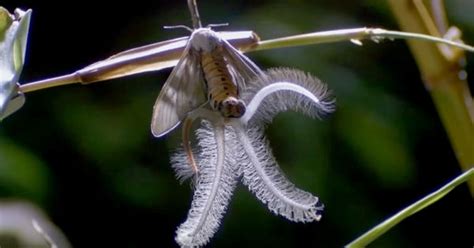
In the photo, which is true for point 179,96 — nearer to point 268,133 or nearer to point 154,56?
point 154,56

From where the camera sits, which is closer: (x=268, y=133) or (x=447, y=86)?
(x=447, y=86)

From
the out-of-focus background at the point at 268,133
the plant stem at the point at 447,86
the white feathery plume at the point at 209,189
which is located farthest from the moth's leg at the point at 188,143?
the out-of-focus background at the point at 268,133

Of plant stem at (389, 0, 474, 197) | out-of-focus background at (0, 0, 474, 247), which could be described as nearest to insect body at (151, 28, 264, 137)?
plant stem at (389, 0, 474, 197)

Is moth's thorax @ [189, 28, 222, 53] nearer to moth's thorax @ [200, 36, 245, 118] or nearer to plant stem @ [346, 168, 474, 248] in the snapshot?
moth's thorax @ [200, 36, 245, 118]

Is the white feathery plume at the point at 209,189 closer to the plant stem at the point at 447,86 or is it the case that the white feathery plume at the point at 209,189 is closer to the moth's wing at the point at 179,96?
the moth's wing at the point at 179,96

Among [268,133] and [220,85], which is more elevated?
[220,85]

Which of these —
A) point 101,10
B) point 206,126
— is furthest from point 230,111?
point 101,10

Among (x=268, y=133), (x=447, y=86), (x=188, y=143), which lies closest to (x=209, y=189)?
(x=188, y=143)

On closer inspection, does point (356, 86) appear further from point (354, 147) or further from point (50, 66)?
point (50, 66)

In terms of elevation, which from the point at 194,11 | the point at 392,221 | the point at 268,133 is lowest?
the point at 268,133
